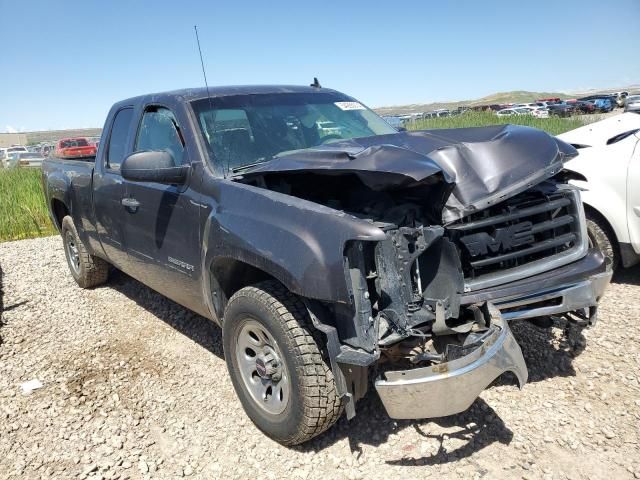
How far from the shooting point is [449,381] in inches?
87.6

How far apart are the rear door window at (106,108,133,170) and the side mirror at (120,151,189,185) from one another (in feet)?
3.88

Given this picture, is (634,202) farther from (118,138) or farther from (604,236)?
(118,138)

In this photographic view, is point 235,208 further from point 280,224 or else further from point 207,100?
point 207,100

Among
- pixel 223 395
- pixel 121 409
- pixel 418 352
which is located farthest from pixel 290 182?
pixel 121 409

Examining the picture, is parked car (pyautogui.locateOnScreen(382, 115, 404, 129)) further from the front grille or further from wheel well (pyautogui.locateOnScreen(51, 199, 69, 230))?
wheel well (pyautogui.locateOnScreen(51, 199, 69, 230))

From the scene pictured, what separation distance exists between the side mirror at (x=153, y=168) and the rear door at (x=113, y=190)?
0.91 m

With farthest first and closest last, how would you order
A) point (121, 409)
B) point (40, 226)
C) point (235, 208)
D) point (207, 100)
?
point (40, 226), point (207, 100), point (121, 409), point (235, 208)

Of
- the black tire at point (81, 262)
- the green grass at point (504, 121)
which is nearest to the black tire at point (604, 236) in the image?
the black tire at point (81, 262)

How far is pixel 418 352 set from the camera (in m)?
2.64

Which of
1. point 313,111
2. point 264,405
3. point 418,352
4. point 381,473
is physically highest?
point 313,111

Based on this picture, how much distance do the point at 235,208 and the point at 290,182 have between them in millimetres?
399

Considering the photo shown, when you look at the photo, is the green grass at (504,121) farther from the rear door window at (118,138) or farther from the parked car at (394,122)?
the rear door window at (118,138)

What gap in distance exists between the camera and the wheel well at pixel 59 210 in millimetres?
5973

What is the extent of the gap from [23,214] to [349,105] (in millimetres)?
8499
